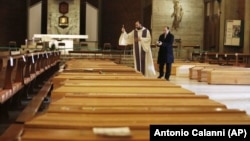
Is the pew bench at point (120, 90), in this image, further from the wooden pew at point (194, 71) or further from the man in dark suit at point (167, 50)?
the wooden pew at point (194, 71)

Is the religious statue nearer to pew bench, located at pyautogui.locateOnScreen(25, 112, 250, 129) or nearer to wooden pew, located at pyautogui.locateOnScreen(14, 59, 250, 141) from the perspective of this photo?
wooden pew, located at pyautogui.locateOnScreen(14, 59, 250, 141)

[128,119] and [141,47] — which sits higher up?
[141,47]

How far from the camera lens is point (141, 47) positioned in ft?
40.6

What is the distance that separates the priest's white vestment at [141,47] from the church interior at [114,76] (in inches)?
11.6

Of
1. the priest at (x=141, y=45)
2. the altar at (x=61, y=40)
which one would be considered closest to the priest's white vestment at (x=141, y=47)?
the priest at (x=141, y=45)

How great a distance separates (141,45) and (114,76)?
23.9ft

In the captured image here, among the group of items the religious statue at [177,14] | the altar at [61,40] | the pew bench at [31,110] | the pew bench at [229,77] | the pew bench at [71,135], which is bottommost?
the pew bench at [229,77]

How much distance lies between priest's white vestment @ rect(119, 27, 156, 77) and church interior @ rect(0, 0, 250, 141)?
0.97ft

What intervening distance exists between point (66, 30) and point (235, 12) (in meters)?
10.0

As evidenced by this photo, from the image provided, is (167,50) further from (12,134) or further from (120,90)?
(12,134)

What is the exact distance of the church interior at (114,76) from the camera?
227 cm

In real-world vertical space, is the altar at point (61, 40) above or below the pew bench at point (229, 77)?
above

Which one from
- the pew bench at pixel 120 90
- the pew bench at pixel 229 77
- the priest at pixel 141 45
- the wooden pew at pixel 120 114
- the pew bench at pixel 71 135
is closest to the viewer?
the pew bench at pixel 71 135

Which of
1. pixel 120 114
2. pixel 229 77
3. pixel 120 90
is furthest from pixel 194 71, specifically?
pixel 120 114
